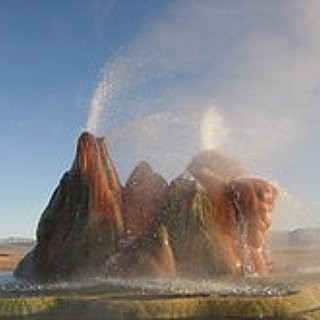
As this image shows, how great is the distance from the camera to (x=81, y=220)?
198ft

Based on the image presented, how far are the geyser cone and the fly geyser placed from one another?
0.27 ft

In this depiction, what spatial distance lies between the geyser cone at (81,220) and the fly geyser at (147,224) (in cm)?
8

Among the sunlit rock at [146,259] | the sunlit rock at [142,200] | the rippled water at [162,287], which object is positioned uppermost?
the sunlit rock at [142,200]

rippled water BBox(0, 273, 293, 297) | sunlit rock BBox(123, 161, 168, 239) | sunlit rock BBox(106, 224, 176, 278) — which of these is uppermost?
sunlit rock BBox(123, 161, 168, 239)

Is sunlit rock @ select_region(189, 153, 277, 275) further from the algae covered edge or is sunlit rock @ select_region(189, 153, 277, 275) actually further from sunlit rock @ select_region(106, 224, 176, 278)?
the algae covered edge

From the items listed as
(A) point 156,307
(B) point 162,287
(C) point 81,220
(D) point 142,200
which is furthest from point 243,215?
(A) point 156,307

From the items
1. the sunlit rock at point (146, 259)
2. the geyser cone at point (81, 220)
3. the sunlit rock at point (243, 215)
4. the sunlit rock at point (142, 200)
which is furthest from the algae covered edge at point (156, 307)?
the sunlit rock at point (142, 200)

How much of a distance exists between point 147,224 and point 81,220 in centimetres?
565

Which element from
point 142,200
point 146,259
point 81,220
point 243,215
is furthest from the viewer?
point 243,215

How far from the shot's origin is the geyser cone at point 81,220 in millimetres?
59469

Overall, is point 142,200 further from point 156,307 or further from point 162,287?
point 156,307

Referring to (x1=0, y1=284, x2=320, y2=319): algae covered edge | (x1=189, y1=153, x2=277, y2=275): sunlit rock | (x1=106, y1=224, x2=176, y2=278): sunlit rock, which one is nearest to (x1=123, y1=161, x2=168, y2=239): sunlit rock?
(x1=106, y1=224, x2=176, y2=278): sunlit rock

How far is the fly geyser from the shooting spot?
2292 inches

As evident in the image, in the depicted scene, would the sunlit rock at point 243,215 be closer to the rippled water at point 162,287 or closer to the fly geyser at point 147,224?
the fly geyser at point 147,224
